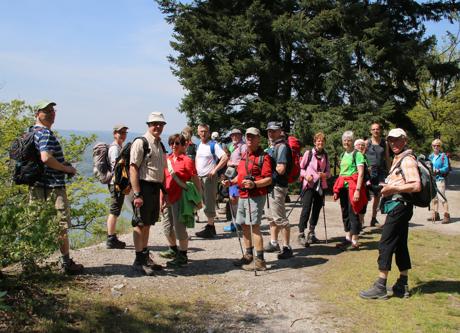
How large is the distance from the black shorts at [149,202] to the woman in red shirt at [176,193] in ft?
2.16

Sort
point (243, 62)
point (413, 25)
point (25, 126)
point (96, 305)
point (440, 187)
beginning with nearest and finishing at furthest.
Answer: point (96, 305) < point (440, 187) < point (25, 126) < point (243, 62) < point (413, 25)

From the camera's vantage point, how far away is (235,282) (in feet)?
19.0

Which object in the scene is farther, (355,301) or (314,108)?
(314,108)

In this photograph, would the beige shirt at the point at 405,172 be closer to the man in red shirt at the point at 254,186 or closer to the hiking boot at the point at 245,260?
the man in red shirt at the point at 254,186

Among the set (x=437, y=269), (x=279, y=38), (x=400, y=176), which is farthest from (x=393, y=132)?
(x=279, y=38)

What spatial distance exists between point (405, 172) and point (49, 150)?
4281 millimetres

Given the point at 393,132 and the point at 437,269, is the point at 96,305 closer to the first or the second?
the point at 393,132

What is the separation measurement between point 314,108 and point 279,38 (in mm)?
3321

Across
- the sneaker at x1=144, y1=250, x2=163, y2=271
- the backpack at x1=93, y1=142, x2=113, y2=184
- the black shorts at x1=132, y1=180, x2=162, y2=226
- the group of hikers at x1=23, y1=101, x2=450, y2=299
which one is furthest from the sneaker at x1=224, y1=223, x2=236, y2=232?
the black shorts at x1=132, y1=180, x2=162, y2=226

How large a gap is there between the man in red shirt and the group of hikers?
0.01m

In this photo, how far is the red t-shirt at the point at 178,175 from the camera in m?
6.41

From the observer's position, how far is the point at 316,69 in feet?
61.8

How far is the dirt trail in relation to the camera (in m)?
4.48

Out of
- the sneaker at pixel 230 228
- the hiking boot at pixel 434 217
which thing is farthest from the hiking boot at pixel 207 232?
the hiking boot at pixel 434 217
